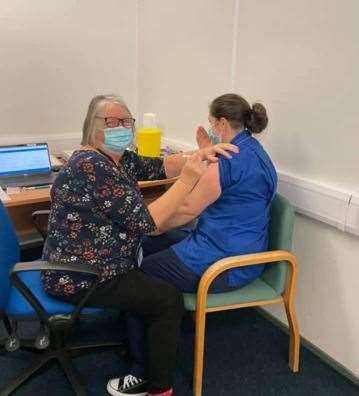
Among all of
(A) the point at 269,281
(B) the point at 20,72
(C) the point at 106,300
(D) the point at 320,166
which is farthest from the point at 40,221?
(D) the point at 320,166

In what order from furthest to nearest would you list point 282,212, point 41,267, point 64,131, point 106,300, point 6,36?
point 64,131 < point 6,36 < point 282,212 < point 106,300 < point 41,267

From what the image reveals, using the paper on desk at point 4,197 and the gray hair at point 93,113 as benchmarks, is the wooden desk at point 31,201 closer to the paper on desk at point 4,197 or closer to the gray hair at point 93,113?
the paper on desk at point 4,197

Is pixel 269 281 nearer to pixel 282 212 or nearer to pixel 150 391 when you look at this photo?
pixel 282 212

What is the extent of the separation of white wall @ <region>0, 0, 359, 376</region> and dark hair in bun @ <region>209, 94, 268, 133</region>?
0.86ft

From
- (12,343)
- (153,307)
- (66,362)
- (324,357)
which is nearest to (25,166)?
(12,343)

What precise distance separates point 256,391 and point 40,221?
1334 millimetres

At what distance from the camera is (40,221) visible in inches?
84.7

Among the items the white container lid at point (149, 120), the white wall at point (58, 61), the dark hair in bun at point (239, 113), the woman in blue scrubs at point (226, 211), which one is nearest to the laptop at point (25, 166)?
the white wall at point (58, 61)

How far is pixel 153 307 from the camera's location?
4.97ft

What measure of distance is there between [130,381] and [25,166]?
1.26 meters

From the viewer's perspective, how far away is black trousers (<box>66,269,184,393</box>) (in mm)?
1496

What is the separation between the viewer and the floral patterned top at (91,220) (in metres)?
1.39

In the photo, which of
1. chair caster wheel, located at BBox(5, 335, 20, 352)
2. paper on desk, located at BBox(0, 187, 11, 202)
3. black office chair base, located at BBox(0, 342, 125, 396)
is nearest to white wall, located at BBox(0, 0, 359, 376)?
paper on desk, located at BBox(0, 187, 11, 202)

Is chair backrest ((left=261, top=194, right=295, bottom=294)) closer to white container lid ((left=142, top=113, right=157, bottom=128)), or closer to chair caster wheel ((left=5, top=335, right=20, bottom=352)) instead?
chair caster wheel ((left=5, top=335, right=20, bottom=352))
